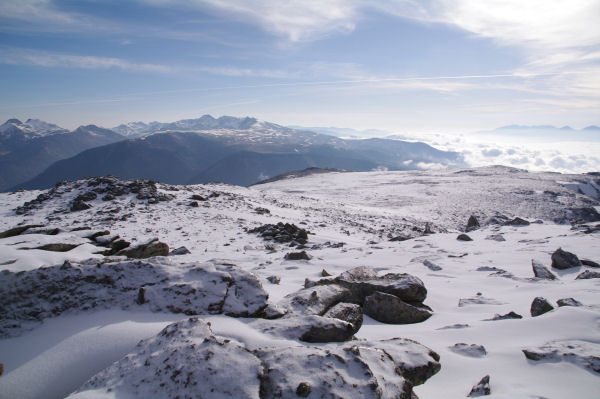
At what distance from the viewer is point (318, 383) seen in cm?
300

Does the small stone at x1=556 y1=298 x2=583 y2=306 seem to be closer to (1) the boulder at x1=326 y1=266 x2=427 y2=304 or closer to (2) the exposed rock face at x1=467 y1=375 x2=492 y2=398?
(1) the boulder at x1=326 y1=266 x2=427 y2=304

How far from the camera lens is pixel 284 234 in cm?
1728

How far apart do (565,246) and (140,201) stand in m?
25.3

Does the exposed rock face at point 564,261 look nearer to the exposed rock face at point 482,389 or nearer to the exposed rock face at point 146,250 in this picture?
the exposed rock face at point 482,389

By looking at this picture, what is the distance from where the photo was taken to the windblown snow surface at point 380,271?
143 inches

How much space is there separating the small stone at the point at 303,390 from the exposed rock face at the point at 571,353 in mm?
3125

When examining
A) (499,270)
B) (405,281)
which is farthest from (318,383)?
(499,270)

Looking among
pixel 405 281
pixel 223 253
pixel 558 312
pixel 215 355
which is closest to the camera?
pixel 215 355

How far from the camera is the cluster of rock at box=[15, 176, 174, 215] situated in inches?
885

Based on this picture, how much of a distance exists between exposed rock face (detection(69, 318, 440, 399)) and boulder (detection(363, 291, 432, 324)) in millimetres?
2260

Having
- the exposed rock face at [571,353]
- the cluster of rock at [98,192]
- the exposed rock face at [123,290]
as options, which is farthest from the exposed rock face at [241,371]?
the cluster of rock at [98,192]

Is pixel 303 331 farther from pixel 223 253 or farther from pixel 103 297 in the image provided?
pixel 223 253

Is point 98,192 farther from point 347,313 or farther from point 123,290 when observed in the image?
point 347,313

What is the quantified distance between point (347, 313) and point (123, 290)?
362cm
